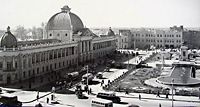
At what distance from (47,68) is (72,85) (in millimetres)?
14190

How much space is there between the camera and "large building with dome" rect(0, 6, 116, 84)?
51.8 metres

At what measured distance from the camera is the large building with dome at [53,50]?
51750 millimetres

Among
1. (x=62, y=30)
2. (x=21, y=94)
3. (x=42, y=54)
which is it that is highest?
(x=62, y=30)

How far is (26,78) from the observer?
55.0 m

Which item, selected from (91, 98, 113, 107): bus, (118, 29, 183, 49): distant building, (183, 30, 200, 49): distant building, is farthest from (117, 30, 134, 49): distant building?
(91, 98, 113, 107): bus

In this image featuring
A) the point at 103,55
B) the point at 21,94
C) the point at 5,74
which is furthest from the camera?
the point at 103,55

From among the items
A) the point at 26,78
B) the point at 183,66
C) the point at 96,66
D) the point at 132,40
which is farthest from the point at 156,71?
the point at 132,40

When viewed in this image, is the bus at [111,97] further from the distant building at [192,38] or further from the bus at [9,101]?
the distant building at [192,38]

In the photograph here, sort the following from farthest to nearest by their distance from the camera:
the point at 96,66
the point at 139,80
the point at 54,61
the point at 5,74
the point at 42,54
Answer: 1. the point at 96,66
2. the point at 54,61
3. the point at 42,54
4. the point at 139,80
5. the point at 5,74

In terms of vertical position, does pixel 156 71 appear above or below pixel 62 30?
below

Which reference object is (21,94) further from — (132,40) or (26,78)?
(132,40)

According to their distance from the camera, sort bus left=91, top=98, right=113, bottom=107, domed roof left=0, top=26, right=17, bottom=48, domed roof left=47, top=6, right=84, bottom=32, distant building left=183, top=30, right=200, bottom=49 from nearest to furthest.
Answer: bus left=91, top=98, right=113, bottom=107, domed roof left=0, top=26, right=17, bottom=48, domed roof left=47, top=6, right=84, bottom=32, distant building left=183, top=30, right=200, bottom=49

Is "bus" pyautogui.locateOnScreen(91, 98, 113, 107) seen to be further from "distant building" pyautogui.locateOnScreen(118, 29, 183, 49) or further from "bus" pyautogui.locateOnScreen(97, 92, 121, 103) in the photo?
"distant building" pyautogui.locateOnScreen(118, 29, 183, 49)

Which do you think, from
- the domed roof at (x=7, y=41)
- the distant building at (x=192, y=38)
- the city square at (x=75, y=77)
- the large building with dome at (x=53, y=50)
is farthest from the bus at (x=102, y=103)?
the distant building at (x=192, y=38)
